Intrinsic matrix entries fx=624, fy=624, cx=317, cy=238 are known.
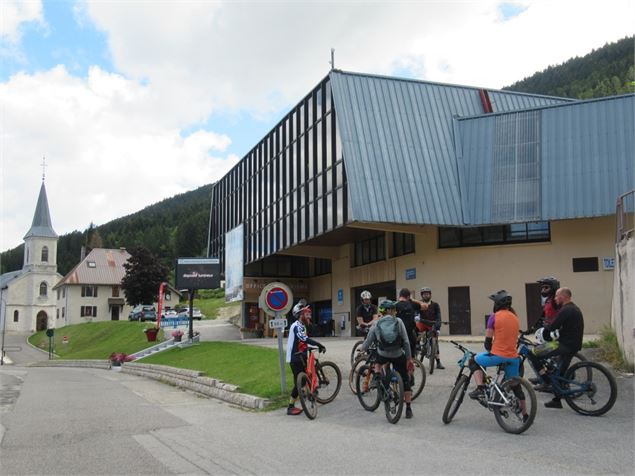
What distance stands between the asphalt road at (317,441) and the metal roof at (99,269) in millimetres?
78080

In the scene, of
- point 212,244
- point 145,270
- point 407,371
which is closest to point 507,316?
point 407,371

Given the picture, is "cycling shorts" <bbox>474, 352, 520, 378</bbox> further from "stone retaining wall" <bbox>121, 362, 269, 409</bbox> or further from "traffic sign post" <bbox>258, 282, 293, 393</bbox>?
"stone retaining wall" <bbox>121, 362, 269, 409</bbox>

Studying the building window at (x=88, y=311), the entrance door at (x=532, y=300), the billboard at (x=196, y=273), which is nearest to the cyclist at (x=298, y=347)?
the entrance door at (x=532, y=300)

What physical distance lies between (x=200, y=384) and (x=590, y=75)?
97.1 metres

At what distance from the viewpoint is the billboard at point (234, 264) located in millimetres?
44625

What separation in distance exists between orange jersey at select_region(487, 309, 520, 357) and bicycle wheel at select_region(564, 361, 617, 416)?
4.30 feet

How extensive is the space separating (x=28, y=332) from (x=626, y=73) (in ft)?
326

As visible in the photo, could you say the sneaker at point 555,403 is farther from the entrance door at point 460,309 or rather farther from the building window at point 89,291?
the building window at point 89,291

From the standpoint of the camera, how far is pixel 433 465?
6.96 m

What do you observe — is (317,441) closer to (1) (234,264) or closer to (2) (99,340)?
(1) (234,264)

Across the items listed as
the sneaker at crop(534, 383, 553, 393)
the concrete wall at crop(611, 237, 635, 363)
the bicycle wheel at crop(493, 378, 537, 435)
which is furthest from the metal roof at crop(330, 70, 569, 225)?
the bicycle wheel at crop(493, 378, 537, 435)

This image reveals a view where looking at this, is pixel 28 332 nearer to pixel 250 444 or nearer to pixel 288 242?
pixel 288 242

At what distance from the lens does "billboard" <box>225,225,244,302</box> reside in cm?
4462

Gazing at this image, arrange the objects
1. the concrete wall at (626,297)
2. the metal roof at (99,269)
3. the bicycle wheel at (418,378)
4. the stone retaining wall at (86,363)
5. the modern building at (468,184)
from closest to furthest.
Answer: the bicycle wheel at (418,378) → the concrete wall at (626,297) → the modern building at (468,184) → the stone retaining wall at (86,363) → the metal roof at (99,269)
